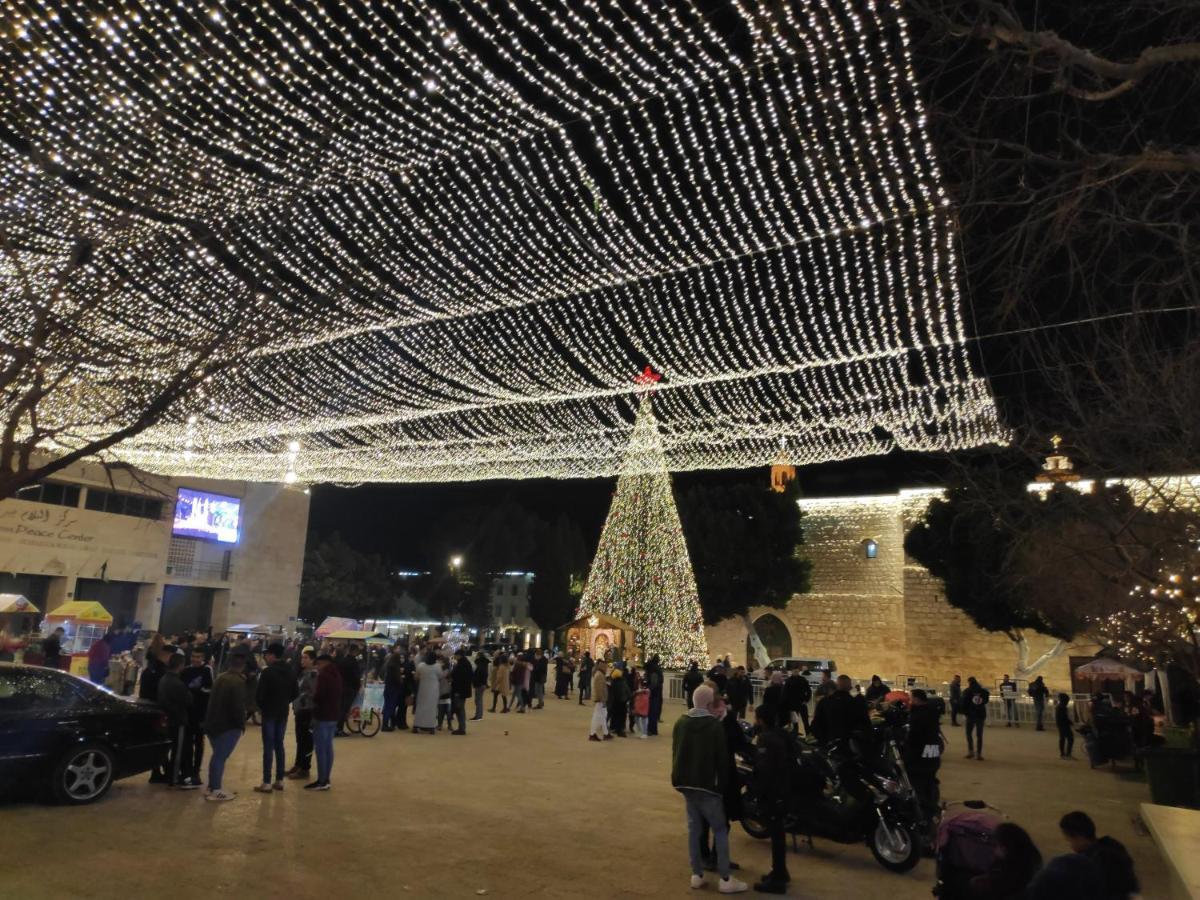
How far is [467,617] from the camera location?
50.8 m

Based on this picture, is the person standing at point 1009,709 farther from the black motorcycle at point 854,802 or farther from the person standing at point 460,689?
the black motorcycle at point 854,802

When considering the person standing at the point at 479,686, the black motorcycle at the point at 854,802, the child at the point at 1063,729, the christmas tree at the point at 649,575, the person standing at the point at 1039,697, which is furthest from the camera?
the christmas tree at the point at 649,575

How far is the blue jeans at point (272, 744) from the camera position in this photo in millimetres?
8344

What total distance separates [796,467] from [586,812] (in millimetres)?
29649

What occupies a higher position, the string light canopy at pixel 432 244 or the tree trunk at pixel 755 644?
the string light canopy at pixel 432 244

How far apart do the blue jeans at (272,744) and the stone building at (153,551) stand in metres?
17.0

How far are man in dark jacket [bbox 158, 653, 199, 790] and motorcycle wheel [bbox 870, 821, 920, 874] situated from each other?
21.8 feet

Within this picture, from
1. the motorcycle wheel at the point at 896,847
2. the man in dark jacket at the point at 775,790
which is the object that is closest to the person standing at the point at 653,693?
the motorcycle wheel at the point at 896,847

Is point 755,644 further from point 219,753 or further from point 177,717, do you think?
point 219,753

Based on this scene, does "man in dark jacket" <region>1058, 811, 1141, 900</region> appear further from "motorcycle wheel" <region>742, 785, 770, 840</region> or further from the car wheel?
the car wheel

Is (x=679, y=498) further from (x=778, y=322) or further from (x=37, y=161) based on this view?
(x=37, y=161)

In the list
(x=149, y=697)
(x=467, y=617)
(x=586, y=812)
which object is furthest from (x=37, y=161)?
(x=467, y=617)

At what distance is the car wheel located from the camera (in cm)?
725

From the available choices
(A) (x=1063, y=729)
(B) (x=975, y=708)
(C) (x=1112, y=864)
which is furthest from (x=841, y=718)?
(A) (x=1063, y=729)
